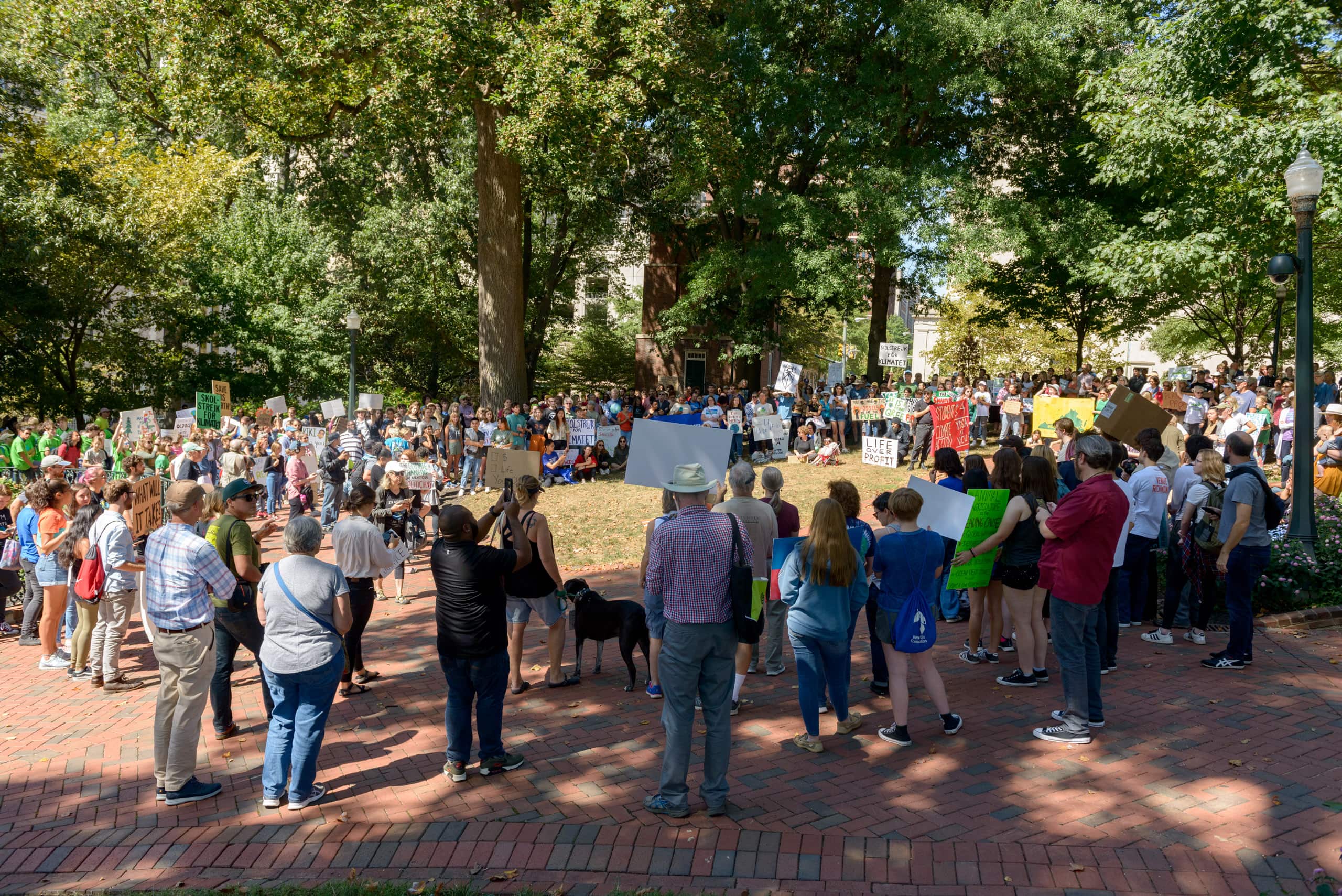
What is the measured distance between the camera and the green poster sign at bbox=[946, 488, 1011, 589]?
684cm

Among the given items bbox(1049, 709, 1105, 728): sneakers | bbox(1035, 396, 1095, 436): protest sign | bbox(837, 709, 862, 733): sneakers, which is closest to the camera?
bbox(1049, 709, 1105, 728): sneakers

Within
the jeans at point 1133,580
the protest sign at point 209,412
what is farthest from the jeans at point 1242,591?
the protest sign at point 209,412

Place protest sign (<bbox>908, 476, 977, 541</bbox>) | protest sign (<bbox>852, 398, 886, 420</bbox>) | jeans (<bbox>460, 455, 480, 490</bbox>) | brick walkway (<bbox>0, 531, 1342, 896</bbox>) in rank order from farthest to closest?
1. protest sign (<bbox>852, 398, 886, 420</bbox>)
2. jeans (<bbox>460, 455, 480, 490</bbox>)
3. protest sign (<bbox>908, 476, 977, 541</bbox>)
4. brick walkway (<bbox>0, 531, 1342, 896</bbox>)

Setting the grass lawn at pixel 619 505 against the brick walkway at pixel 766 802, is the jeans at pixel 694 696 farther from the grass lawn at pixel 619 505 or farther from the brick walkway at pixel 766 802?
the grass lawn at pixel 619 505

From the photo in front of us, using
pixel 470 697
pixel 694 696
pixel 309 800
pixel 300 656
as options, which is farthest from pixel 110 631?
pixel 694 696

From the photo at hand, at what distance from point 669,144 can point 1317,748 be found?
61.4 feet

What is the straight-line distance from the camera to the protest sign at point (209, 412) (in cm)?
1908

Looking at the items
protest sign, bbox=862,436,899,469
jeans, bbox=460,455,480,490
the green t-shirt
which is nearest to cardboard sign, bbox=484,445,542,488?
jeans, bbox=460,455,480,490

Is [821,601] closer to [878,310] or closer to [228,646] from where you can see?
[228,646]

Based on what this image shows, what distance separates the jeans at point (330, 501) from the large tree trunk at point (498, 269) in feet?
23.2

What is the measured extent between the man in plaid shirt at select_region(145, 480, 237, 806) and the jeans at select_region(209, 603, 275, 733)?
0.64 meters

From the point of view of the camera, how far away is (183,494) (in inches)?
226

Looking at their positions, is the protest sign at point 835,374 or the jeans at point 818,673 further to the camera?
the protest sign at point 835,374

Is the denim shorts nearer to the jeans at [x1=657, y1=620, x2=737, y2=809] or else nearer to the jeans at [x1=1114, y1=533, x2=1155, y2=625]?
the jeans at [x1=657, y1=620, x2=737, y2=809]
